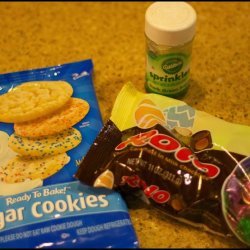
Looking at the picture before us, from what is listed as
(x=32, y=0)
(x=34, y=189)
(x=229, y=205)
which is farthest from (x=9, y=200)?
(x=32, y=0)

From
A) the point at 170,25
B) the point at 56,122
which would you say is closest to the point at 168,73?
the point at 170,25

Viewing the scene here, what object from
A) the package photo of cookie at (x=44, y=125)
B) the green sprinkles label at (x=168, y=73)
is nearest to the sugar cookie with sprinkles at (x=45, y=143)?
the package photo of cookie at (x=44, y=125)

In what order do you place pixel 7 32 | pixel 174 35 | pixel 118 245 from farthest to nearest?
1. pixel 7 32
2. pixel 174 35
3. pixel 118 245

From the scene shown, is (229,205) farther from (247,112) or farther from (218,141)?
(247,112)

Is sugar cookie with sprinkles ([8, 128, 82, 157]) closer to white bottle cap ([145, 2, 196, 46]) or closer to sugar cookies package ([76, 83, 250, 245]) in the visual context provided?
sugar cookies package ([76, 83, 250, 245])

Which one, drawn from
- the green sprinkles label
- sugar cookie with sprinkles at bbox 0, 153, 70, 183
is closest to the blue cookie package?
sugar cookie with sprinkles at bbox 0, 153, 70, 183

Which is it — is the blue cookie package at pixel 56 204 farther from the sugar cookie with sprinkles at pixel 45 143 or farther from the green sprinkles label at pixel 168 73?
the green sprinkles label at pixel 168 73
